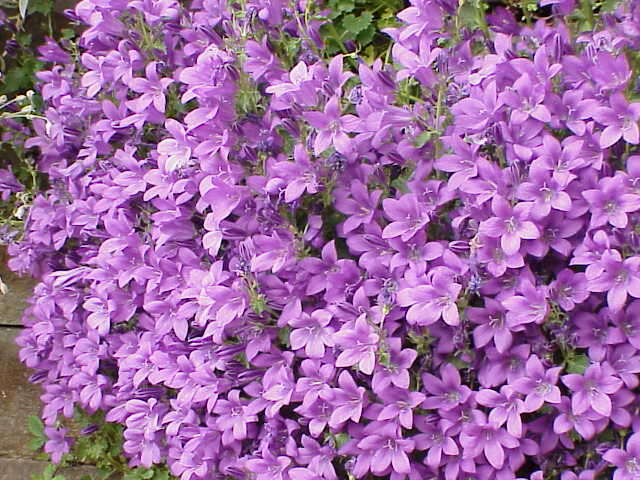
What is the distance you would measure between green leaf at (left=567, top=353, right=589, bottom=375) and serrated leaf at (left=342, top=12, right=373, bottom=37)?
3.76ft

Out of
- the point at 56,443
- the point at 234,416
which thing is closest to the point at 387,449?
the point at 234,416

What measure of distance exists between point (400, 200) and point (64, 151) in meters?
1.10

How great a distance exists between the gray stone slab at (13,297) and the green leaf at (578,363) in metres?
1.85

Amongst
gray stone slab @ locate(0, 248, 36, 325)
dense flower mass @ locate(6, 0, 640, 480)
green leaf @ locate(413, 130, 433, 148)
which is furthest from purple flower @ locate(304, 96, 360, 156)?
gray stone slab @ locate(0, 248, 36, 325)

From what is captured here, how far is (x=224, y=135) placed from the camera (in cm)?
192

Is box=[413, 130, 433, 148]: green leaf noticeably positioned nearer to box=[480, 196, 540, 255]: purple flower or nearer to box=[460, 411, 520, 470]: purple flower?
box=[480, 196, 540, 255]: purple flower

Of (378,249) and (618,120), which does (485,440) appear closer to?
(378,249)

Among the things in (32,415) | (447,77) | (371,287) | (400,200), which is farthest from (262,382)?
(32,415)

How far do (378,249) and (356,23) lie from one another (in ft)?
2.89

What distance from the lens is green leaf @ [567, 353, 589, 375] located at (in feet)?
5.57

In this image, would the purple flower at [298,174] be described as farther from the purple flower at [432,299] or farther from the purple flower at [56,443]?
the purple flower at [56,443]

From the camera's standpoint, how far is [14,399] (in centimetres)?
282

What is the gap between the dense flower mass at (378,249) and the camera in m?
1.67

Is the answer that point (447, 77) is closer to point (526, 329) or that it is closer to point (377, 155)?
point (377, 155)
